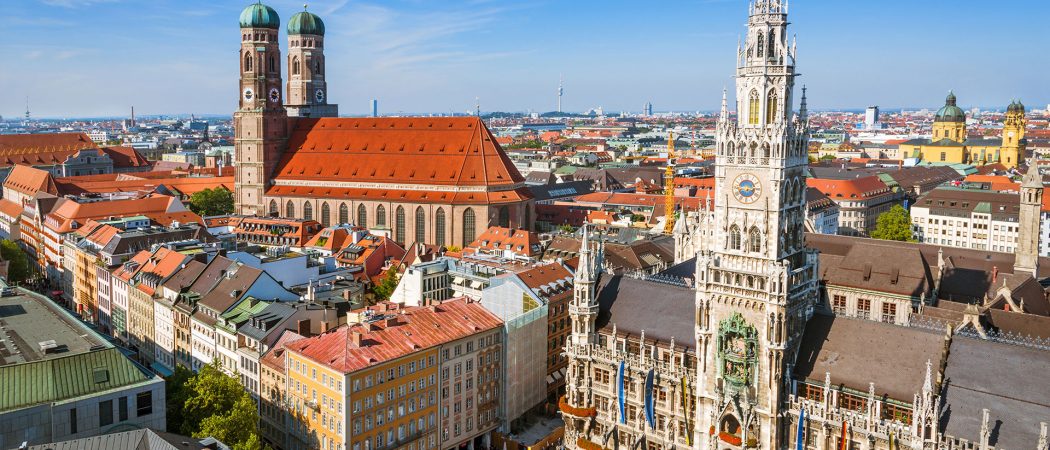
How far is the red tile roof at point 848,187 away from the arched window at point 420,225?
86.0 meters

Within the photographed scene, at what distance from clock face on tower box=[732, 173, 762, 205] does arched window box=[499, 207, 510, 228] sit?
9172 centimetres

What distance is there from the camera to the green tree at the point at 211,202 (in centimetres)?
18288

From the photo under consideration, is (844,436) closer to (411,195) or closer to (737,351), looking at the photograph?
(737,351)

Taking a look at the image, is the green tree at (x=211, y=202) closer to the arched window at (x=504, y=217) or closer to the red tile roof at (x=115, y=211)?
the red tile roof at (x=115, y=211)

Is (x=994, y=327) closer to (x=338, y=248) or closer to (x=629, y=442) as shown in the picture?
(x=629, y=442)

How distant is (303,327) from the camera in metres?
78.9

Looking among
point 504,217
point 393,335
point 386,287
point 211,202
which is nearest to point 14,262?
point 211,202

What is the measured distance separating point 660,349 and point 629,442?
8089 mm

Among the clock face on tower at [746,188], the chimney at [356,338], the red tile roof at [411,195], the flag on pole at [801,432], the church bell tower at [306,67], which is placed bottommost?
the flag on pole at [801,432]

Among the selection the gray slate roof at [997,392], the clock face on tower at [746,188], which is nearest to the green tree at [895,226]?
the gray slate roof at [997,392]

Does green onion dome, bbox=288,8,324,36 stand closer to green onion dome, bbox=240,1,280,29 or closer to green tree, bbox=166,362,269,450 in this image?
green onion dome, bbox=240,1,280,29

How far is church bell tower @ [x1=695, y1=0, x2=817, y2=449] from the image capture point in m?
56.7

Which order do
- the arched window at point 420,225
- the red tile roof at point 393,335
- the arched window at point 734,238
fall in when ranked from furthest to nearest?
the arched window at point 420,225, the red tile roof at point 393,335, the arched window at point 734,238

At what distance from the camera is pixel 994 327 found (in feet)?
222
